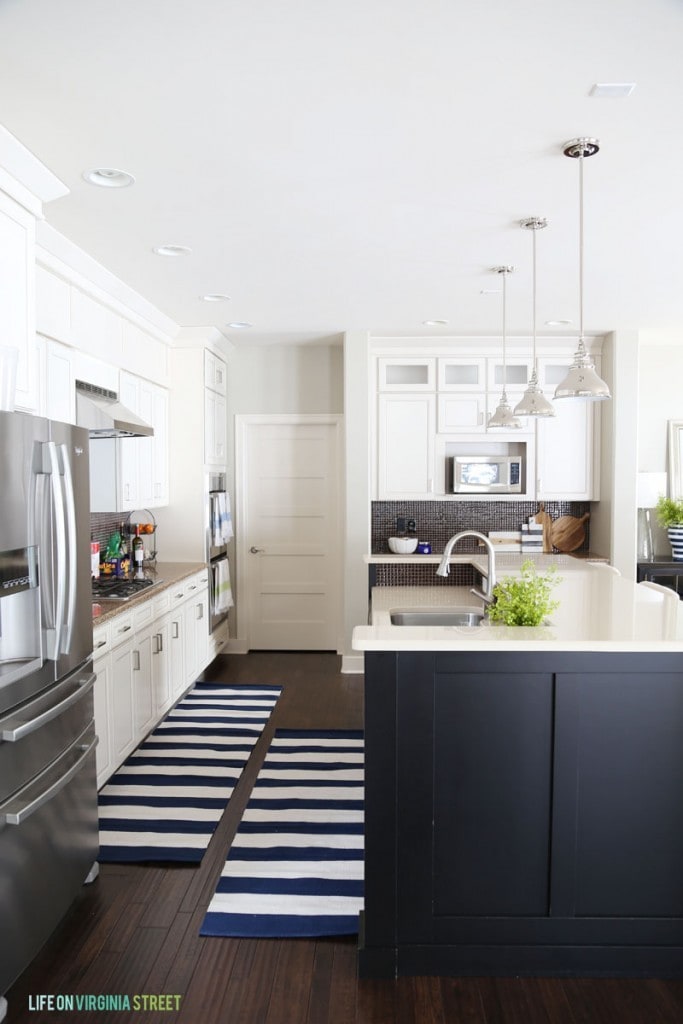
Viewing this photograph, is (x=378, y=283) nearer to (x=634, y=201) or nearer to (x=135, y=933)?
(x=634, y=201)

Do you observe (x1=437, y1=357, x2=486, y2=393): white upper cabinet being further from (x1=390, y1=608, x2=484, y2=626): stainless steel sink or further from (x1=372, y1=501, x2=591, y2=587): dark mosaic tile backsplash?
(x1=390, y1=608, x2=484, y2=626): stainless steel sink

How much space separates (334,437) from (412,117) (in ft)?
13.4

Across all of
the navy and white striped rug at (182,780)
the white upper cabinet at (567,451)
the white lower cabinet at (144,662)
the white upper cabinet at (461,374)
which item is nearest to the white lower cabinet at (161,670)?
the white lower cabinet at (144,662)

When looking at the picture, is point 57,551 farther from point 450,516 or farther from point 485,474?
point 450,516

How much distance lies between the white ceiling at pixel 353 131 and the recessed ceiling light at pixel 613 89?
2 centimetres

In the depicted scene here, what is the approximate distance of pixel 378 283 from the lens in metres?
4.33

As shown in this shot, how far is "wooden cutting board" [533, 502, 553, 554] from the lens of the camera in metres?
6.17

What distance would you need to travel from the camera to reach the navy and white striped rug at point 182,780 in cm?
314

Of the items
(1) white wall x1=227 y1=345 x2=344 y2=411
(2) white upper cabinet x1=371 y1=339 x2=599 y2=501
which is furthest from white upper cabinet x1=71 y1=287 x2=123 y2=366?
(2) white upper cabinet x1=371 y1=339 x2=599 y2=501

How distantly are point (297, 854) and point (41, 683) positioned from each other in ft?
4.33

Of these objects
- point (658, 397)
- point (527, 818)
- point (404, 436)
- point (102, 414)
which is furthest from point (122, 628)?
point (658, 397)

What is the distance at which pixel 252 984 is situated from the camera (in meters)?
2.26

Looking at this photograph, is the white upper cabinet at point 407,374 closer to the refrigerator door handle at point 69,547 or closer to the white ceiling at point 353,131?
the white ceiling at point 353,131

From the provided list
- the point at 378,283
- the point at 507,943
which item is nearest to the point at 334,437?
the point at 378,283
